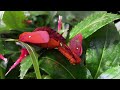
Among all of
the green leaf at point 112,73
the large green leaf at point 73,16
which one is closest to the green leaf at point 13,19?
the large green leaf at point 73,16

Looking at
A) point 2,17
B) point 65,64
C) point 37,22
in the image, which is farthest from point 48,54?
point 37,22

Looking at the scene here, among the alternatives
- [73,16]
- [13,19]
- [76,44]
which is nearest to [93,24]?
[76,44]

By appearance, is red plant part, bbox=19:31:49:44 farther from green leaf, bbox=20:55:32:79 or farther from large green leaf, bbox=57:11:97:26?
large green leaf, bbox=57:11:97:26

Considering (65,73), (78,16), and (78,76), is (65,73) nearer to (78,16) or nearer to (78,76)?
(78,76)

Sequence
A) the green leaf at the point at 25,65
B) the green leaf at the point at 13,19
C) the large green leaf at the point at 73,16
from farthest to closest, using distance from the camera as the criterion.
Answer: the large green leaf at the point at 73,16
the green leaf at the point at 13,19
the green leaf at the point at 25,65

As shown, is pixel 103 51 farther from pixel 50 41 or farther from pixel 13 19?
pixel 13 19

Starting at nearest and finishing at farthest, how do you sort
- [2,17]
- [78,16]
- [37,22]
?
[2,17] → [37,22] → [78,16]

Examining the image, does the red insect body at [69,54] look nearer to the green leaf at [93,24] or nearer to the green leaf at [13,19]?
the green leaf at [93,24]
